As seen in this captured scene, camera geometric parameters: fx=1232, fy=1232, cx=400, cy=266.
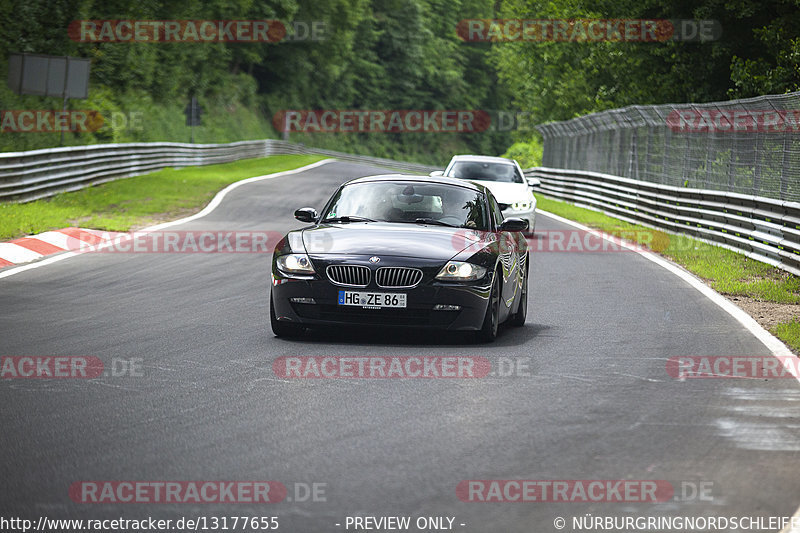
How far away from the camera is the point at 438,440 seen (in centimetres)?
628

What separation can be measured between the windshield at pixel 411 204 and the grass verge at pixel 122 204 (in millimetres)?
8197

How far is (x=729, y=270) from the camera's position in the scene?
16.1 meters

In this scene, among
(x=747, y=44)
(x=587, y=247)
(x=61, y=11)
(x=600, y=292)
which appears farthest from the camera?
(x=61, y=11)

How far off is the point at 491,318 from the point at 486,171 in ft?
47.5

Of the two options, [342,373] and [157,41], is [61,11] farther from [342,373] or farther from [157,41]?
[342,373]

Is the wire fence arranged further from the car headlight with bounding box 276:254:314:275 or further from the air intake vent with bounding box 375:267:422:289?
the car headlight with bounding box 276:254:314:275

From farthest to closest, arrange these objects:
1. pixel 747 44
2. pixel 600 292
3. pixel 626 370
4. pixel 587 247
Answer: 1. pixel 747 44
2. pixel 587 247
3. pixel 600 292
4. pixel 626 370

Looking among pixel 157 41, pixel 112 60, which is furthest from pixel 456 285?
pixel 157 41

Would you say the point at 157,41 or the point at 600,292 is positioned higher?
the point at 157,41

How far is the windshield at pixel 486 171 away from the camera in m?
23.8

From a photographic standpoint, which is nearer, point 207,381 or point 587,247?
point 207,381

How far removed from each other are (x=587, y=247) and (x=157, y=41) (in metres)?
43.7

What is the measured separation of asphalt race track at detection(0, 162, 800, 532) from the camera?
5.22 meters

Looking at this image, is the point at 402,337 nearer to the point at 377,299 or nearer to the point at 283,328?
the point at 377,299
